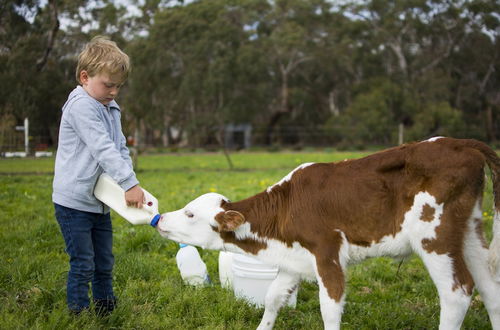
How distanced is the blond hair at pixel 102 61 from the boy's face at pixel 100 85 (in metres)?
0.03

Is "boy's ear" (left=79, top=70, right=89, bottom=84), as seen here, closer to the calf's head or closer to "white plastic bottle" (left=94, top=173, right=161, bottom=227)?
"white plastic bottle" (left=94, top=173, right=161, bottom=227)

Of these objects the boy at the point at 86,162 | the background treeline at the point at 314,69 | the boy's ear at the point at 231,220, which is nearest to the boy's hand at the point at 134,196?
the boy at the point at 86,162

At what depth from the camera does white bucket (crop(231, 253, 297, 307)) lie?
13.6ft

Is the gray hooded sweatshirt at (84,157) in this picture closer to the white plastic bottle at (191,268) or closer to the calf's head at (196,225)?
the calf's head at (196,225)

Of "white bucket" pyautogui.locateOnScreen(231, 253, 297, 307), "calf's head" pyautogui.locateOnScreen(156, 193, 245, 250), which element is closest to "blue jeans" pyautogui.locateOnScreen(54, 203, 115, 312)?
"calf's head" pyautogui.locateOnScreen(156, 193, 245, 250)

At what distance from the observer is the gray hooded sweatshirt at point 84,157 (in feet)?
10.8

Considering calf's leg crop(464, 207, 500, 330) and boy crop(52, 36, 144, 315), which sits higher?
boy crop(52, 36, 144, 315)

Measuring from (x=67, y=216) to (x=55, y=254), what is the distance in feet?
6.76

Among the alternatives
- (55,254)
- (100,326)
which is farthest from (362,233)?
(55,254)

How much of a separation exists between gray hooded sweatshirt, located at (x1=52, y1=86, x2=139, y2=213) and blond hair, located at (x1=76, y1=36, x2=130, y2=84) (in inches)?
7.2

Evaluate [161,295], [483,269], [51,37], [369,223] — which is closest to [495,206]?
[483,269]

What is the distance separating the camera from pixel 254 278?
4.17 m

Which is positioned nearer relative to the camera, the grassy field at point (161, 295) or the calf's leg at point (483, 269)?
the calf's leg at point (483, 269)

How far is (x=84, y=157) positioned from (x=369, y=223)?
2.06 metres
